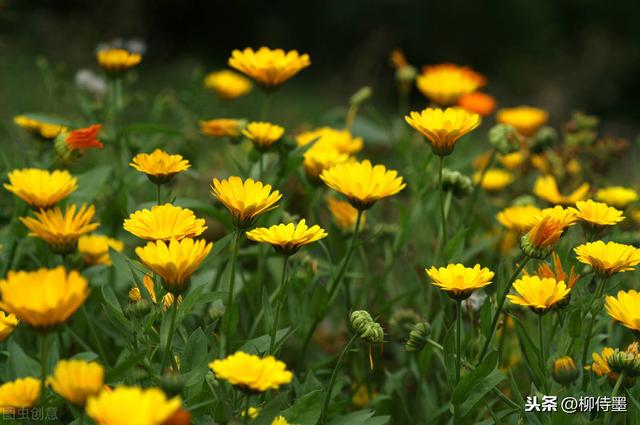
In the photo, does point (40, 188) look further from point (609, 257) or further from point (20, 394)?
point (609, 257)

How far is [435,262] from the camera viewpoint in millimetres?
1697

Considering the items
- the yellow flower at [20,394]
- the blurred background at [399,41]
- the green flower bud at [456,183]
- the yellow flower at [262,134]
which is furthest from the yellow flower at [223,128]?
the blurred background at [399,41]

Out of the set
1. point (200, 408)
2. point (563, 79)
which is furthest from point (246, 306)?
point (563, 79)

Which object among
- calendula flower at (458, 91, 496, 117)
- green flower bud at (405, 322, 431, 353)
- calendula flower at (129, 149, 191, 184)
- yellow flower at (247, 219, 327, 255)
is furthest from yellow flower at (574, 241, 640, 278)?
calendula flower at (458, 91, 496, 117)

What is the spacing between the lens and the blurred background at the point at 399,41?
20.5ft

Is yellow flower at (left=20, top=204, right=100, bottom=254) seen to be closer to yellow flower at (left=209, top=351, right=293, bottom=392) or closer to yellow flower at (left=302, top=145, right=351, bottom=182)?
yellow flower at (left=209, top=351, right=293, bottom=392)

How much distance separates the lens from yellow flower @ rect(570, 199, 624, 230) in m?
1.34

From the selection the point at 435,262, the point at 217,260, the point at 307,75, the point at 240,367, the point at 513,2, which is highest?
the point at 240,367

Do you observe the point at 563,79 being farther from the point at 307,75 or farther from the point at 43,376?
the point at 43,376

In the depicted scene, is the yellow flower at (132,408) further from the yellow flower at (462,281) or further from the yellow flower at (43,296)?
the yellow flower at (462,281)

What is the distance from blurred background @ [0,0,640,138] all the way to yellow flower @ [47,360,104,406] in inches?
201

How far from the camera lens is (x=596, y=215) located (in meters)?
1.35

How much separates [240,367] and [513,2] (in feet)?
20.3

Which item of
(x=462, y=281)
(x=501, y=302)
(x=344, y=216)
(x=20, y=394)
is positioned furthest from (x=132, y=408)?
(x=344, y=216)
